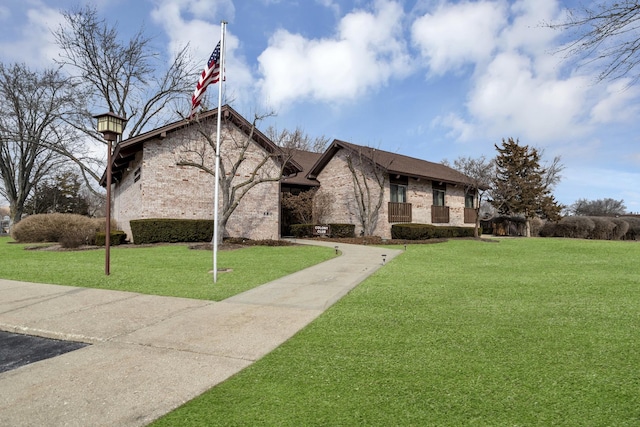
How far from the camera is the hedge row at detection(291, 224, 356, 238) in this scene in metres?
23.3

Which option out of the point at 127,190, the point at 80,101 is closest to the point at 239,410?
the point at 127,190

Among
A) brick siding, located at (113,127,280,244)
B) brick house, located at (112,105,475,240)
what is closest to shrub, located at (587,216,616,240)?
brick house, located at (112,105,475,240)

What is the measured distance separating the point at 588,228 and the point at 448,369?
34684mm

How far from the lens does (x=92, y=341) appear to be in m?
4.36

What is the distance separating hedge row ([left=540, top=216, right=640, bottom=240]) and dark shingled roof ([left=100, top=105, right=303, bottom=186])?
24.7 meters

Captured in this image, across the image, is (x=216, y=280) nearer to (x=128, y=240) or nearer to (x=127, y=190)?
(x=128, y=240)

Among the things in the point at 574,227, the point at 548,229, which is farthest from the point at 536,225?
the point at 574,227

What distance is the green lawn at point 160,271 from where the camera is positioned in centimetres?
746

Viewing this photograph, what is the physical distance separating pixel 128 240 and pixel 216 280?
13.7 metres

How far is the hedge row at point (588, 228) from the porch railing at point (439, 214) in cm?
1194

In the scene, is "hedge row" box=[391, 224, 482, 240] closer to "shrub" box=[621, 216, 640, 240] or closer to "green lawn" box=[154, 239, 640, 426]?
"green lawn" box=[154, 239, 640, 426]

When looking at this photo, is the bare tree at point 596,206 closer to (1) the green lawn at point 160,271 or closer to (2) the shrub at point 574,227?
(2) the shrub at point 574,227

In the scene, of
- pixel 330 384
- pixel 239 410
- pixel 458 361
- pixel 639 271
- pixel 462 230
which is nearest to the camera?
pixel 239 410

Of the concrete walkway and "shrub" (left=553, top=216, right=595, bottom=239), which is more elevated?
"shrub" (left=553, top=216, right=595, bottom=239)
